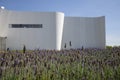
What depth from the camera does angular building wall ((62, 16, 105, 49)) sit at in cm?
2752

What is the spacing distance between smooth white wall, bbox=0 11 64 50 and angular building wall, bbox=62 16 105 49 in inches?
109

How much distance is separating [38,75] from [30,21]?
68.4 feet

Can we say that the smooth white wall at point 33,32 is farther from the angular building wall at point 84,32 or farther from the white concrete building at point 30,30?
the angular building wall at point 84,32

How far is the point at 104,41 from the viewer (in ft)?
92.3

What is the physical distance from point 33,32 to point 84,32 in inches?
292

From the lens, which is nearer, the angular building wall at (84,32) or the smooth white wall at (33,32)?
the smooth white wall at (33,32)

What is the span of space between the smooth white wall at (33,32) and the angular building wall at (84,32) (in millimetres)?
2781

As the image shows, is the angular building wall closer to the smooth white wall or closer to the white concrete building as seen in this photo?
the white concrete building

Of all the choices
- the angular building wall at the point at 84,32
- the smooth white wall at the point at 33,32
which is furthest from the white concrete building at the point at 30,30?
the angular building wall at the point at 84,32

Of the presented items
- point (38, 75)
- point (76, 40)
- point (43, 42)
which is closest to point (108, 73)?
point (38, 75)

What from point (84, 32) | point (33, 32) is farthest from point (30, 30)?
point (84, 32)

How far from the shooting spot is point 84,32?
2822 cm

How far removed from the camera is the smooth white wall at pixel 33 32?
79.2ft

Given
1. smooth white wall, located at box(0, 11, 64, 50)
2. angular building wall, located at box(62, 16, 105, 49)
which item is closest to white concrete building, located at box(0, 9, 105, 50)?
smooth white wall, located at box(0, 11, 64, 50)
